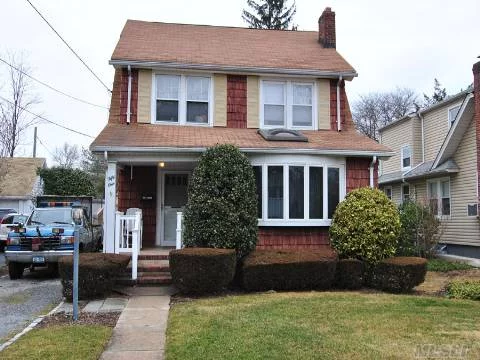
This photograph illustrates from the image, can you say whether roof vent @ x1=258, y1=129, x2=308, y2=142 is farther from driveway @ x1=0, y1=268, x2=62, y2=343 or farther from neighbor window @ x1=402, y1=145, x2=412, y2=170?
neighbor window @ x1=402, y1=145, x2=412, y2=170

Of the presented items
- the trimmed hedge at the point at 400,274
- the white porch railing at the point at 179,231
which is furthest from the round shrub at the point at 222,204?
the trimmed hedge at the point at 400,274

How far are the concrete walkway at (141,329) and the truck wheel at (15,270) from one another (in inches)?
175

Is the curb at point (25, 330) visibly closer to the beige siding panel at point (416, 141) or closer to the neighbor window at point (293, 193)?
the neighbor window at point (293, 193)

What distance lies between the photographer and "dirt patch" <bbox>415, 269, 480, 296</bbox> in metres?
10.8

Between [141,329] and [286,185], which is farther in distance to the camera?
[286,185]

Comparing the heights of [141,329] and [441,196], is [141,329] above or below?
below

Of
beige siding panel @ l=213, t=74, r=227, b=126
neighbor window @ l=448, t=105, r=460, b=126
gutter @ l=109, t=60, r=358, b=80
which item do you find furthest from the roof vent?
neighbor window @ l=448, t=105, r=460, b=126

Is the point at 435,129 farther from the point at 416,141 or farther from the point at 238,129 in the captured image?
the point at 238,129

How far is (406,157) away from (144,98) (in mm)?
14406

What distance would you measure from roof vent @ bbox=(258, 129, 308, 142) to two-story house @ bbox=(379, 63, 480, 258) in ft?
16.8

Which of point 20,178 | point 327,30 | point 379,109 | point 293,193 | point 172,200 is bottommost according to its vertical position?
point 172,200

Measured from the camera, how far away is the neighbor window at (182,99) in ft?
46.9

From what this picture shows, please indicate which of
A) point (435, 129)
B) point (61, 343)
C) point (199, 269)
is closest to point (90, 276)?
point (199, 269)

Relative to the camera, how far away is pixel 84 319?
773cm
